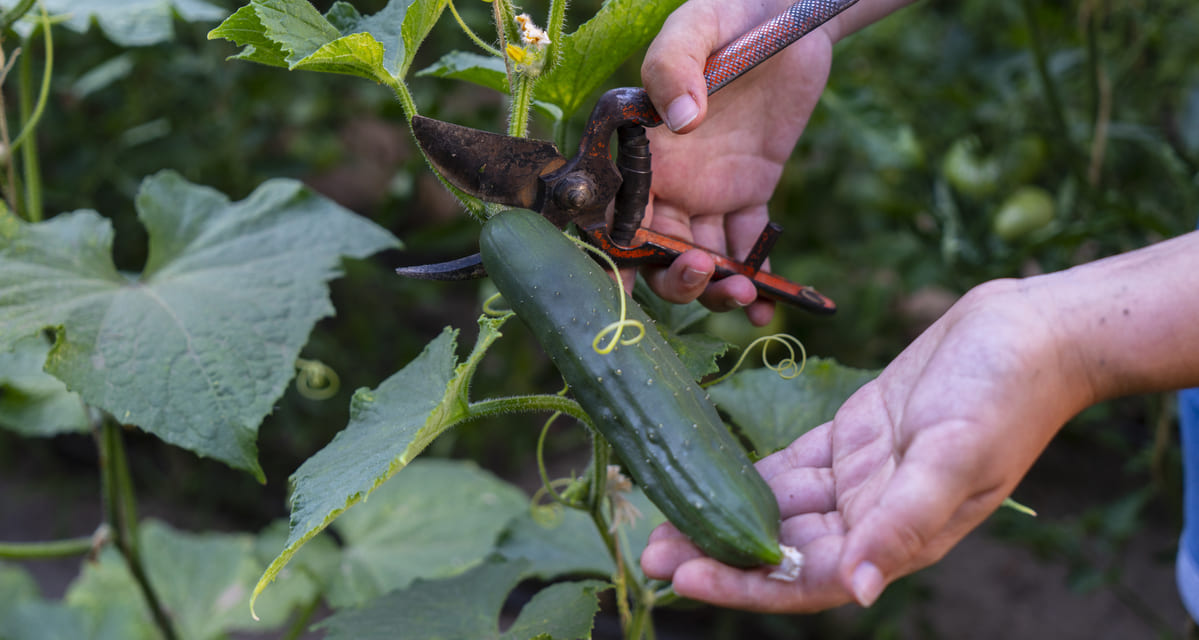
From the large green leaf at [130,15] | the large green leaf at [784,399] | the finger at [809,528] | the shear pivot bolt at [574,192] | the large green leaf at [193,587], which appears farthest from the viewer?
the large green leaf at [193,587]

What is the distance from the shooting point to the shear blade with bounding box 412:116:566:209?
2.88ft

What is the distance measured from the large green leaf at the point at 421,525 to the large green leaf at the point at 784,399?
0.77 meters

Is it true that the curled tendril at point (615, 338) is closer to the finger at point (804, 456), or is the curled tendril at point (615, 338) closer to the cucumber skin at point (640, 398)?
the cucumber skin at point (640, 398)

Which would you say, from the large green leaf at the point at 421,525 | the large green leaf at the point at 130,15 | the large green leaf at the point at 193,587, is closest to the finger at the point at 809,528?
the large green leaf at the point at 421,525

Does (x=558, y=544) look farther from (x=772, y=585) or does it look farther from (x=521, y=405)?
(x=772, y=585)

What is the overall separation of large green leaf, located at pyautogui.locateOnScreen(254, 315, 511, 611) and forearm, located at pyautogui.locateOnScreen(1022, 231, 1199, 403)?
538mm

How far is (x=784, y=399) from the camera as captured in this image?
3.99 ft

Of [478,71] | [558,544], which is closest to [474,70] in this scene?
[478,71]

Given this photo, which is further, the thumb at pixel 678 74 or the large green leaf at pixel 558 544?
the large green leaf at pixel 558 544

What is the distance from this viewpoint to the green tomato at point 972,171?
7.36 feet

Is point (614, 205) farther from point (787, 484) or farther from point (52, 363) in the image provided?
point (52, 363)

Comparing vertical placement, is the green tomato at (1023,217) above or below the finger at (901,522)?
below

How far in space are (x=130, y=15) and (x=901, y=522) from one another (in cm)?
148

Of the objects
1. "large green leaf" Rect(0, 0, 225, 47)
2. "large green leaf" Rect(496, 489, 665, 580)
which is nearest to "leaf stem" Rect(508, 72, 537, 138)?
"large green leaf" Rect(496, 489, 665, 580)
